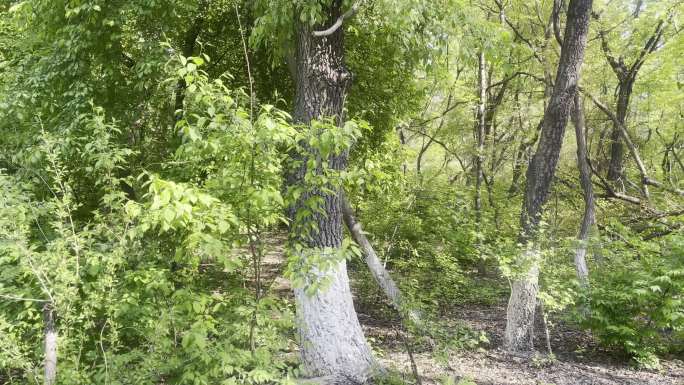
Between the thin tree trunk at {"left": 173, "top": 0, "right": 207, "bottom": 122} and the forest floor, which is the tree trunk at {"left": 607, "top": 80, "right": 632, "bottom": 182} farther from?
the thin tree trunk at {"left": 173, "top": 0, "right": 207, "bottom": 122}

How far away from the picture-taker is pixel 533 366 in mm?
5648

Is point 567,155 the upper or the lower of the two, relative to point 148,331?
upper

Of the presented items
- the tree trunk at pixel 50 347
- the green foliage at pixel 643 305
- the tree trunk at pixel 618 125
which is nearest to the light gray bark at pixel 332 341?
the tree trunk at pixel 50 347

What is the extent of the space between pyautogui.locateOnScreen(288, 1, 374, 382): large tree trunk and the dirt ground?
0.64 metres

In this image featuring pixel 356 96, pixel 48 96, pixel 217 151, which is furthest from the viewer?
pixel 356 96

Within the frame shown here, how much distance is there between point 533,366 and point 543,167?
2529mm

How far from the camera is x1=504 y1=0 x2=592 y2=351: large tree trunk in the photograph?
553cm

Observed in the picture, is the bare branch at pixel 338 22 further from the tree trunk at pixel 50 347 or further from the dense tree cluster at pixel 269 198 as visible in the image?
the tree trunk at pixel 50 347

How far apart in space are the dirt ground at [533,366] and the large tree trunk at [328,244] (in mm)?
637

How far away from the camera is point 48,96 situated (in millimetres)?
5016

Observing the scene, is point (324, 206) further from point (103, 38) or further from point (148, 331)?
point (103, 38)

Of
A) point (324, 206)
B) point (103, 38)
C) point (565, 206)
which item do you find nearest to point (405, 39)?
point (324, 206)

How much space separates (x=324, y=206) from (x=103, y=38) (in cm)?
332

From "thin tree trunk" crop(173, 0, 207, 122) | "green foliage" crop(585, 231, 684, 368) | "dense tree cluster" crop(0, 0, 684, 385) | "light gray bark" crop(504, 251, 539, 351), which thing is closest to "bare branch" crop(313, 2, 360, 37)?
"dense tree cluster" crop(0, 0, 684, 385)
